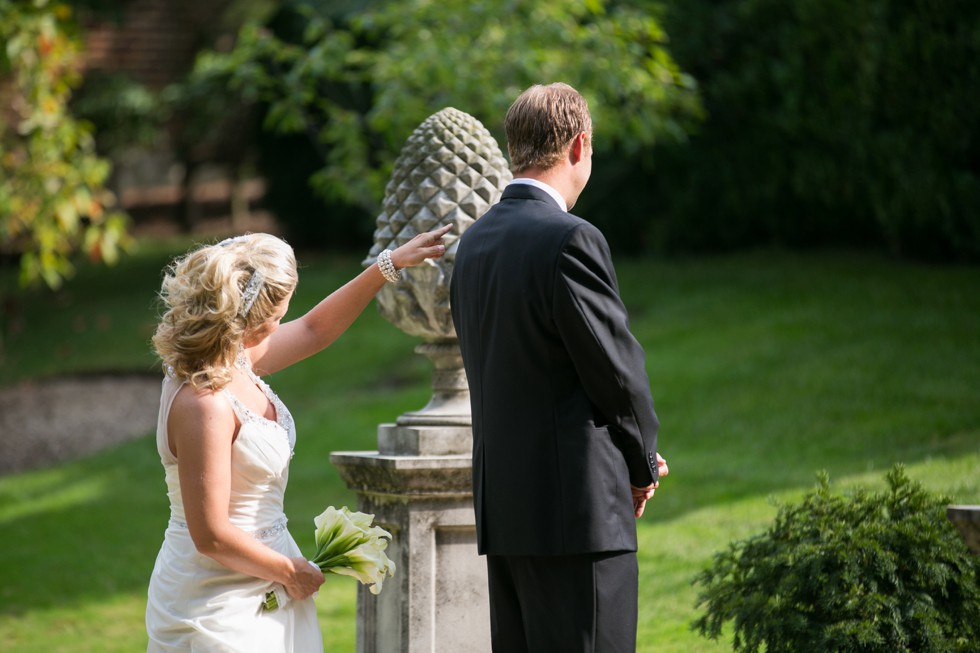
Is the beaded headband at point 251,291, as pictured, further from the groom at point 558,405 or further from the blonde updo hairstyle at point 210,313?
the groom at point 558,405

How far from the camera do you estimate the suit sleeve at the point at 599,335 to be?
286 cm

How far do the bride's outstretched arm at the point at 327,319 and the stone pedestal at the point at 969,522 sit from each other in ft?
5.30

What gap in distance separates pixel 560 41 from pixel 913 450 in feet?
15.3

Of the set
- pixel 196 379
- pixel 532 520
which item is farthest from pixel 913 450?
pixel 196 379

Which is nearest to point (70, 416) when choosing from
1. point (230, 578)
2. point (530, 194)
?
point (230, 578)

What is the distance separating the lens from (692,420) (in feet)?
31.5

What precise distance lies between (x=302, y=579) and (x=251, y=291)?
795 millimetres

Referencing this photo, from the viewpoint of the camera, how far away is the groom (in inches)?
114

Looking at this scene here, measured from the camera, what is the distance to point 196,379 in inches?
115

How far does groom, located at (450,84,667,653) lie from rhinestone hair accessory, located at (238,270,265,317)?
58 cm

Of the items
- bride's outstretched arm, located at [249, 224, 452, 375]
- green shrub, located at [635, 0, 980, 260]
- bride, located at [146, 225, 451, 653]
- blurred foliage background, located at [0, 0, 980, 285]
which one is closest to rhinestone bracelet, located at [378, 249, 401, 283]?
bride's outstretched arm, located at [249, 224, 452, 375]

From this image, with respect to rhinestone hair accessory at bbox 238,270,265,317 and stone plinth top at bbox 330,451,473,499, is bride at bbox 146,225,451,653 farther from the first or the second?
stone plinth top at bbox 330,451,473,499

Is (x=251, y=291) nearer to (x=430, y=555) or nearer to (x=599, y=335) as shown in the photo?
(x=599, y=335)

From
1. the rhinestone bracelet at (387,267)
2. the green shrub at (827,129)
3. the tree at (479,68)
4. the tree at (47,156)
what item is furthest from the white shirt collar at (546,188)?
the green shrub at (827,129)
